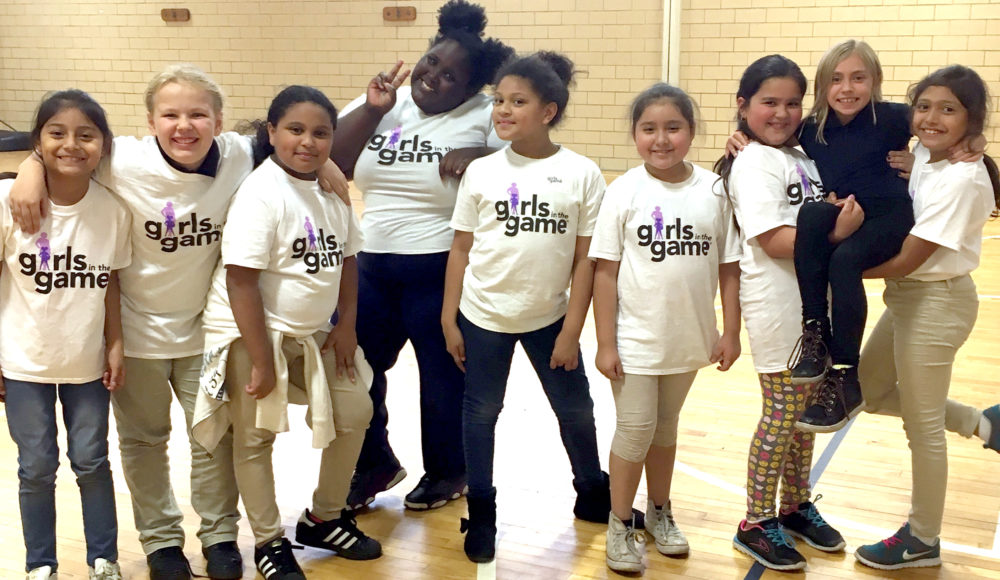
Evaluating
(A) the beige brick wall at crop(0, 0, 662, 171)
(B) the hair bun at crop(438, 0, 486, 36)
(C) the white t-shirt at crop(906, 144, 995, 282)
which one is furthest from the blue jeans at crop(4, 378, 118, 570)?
(A) the beige brick wall at crop(0, 0, 662, 171)

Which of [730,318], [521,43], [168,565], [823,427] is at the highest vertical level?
[521,43]

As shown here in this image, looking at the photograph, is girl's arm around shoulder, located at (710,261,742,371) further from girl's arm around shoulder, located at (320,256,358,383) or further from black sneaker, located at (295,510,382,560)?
black sneaker, located at (295,510,382,560)

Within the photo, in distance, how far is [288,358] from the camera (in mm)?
2578

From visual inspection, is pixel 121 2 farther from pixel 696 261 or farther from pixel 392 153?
pixel 696 261

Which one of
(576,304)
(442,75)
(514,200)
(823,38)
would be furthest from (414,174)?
(823,38)

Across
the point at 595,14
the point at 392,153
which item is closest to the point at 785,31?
the point at 595,14

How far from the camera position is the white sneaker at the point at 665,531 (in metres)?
2.81

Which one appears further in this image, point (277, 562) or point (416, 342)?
point (416, 342)

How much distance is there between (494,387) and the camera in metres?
2.74

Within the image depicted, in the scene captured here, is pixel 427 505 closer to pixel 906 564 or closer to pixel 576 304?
pixel 576 304

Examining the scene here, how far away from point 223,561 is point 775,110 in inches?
78.2

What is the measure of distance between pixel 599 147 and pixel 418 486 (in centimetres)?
668

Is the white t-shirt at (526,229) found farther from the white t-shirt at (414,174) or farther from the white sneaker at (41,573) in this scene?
the white sneaker at (41,573)

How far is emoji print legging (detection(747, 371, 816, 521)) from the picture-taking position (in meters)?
2.64
